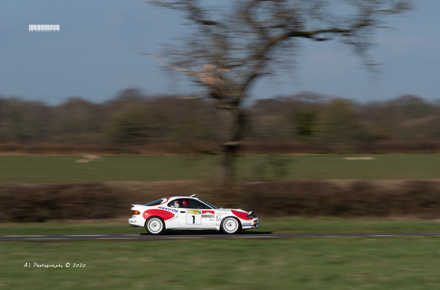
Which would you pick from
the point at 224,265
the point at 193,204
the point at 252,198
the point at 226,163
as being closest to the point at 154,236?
the point at 193,204

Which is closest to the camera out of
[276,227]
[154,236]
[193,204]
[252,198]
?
[193,204]

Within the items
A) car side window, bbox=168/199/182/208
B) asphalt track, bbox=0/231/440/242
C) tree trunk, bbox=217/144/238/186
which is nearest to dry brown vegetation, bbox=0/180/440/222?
tree trunk, bbox=217/144/238/186

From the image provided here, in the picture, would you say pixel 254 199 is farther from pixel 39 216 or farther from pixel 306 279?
pixel 306 279

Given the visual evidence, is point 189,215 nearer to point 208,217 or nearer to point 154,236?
point 208,217

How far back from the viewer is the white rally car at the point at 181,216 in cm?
1062

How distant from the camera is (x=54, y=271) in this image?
26.1 ft

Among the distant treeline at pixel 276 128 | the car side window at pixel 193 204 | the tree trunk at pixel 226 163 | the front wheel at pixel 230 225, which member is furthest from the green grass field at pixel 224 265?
the distant treeline at pixel 276 128

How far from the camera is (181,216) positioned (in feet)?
35.0

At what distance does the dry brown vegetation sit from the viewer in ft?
56.0

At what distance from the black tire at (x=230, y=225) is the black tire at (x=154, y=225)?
58.2 inches

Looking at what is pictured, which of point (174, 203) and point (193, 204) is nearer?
point (174, 203)

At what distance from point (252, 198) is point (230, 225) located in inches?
278

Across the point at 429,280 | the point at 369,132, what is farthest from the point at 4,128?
the point at 429,280

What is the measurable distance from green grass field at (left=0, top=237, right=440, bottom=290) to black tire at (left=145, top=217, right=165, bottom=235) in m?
0.35
